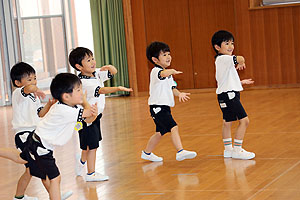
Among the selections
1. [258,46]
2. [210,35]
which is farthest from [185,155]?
[210,35]

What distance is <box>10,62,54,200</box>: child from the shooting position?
341 cm

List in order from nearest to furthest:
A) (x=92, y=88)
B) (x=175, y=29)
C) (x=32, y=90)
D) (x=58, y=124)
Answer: (x=58, y=124) → (x=32, y=90) → (x=92, y=88) → (x=175, y=29)

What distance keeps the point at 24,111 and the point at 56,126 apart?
0.66 meters

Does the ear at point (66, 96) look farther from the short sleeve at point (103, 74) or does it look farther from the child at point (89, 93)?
the short sleeve at point (103, 74)

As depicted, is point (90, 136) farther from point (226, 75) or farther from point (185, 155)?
point (226, 75)

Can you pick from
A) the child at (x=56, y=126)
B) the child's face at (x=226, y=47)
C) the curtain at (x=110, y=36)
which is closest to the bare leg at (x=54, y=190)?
the child at (x=56, y=126)

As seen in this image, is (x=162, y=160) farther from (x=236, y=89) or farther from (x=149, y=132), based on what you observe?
(x=149, y=132)

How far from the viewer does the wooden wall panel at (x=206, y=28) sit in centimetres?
880

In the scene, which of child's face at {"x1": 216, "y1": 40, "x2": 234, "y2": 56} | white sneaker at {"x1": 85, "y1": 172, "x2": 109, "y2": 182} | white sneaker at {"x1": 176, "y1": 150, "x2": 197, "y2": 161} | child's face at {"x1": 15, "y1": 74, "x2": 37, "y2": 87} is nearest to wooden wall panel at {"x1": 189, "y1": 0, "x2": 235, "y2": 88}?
child's face at {"x1": 216, "y1": 40, "x2": 234, "y2": 56}

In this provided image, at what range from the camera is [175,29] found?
358 inches

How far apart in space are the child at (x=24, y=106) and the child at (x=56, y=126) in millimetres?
420

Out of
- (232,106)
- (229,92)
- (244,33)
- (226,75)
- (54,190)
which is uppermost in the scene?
(244,33)

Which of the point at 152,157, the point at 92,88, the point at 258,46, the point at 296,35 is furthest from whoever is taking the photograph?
the point at 258,46

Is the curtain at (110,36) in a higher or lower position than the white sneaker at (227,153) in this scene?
higher
